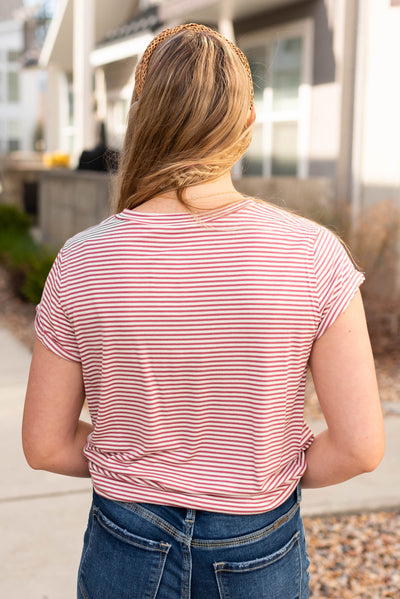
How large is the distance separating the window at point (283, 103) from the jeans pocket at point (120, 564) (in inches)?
301

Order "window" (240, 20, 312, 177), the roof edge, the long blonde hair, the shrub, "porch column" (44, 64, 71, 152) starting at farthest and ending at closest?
"porch column" (44, 64, 71, 152), the roof edge, "window" (240, 20, 312, 177), the shrub, the long blonde hair

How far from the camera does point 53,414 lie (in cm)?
136

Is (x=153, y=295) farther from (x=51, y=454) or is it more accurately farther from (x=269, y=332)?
(x=51, y=454)

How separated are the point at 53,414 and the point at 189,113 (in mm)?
589

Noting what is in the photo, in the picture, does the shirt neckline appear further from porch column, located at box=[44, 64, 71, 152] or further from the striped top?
porch column, located at box=[44, 64, 71, 152]

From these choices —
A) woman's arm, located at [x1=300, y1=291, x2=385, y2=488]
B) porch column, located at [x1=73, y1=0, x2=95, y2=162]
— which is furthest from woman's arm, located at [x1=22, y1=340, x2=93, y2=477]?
porch column, located at [x1=73, y1=0, x2=95, y2=162]

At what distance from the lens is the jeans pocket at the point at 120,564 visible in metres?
1.30

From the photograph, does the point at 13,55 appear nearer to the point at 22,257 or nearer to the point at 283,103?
the point at 283,103

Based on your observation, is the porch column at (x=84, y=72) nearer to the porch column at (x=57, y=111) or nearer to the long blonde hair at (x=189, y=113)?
the porch column at (x=57, y=111)

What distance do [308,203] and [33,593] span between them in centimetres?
495

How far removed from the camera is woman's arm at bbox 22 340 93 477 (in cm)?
132

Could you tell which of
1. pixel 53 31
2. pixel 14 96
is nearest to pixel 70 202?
pixel 53 31

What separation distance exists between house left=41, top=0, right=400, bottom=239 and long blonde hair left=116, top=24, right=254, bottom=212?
180 inches

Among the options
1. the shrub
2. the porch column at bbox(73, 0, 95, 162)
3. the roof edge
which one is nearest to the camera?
the shrub
